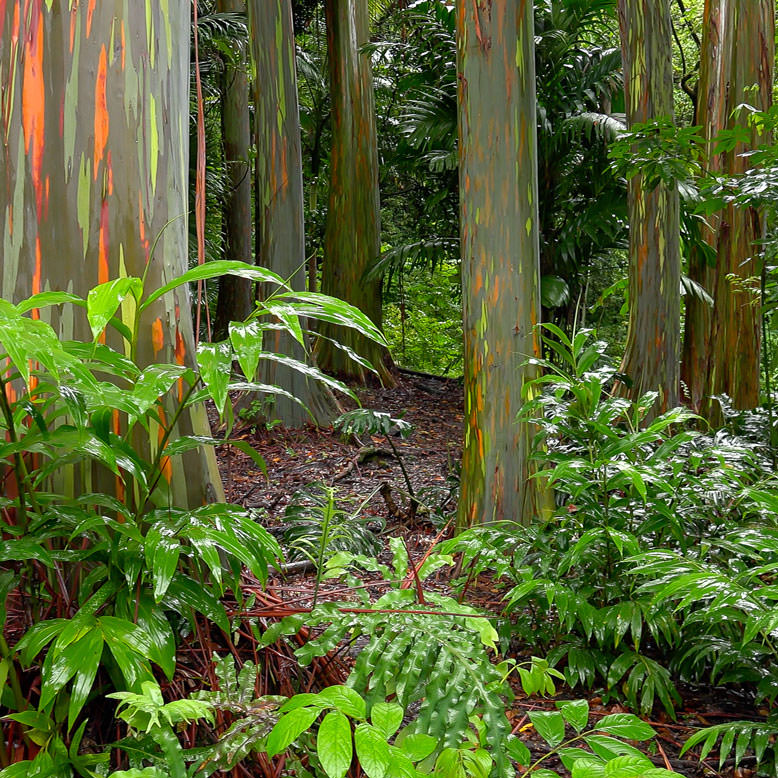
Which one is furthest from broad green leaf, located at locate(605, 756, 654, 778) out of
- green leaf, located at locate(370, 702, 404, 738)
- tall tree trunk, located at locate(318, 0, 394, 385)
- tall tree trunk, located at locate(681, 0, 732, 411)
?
tall tree trunk, located at locate(318, 0, 394, 385)

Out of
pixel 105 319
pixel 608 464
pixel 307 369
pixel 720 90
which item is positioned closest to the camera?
pixel 105 319

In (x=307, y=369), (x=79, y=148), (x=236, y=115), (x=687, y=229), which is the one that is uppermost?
(x=236, y=115)

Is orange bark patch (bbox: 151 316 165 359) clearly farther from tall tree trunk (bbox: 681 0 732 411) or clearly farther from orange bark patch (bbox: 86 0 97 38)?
tall tree trunk (bbox: 681 0 732 411)

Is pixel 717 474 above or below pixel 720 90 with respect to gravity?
below

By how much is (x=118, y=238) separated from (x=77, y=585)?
850mm

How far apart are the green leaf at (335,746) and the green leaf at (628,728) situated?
21.4 inches

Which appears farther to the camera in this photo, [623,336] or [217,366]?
[623,336]

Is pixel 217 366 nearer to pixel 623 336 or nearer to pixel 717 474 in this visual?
pixel 717 474

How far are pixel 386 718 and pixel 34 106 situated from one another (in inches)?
64.4

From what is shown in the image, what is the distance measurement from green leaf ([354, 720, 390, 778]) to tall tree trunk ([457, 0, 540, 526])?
2643 mm

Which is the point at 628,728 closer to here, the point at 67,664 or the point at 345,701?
the point at 345,701

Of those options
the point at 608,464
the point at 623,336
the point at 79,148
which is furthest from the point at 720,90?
the point at 79,148

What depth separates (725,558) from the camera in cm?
251

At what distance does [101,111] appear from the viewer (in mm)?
1796
